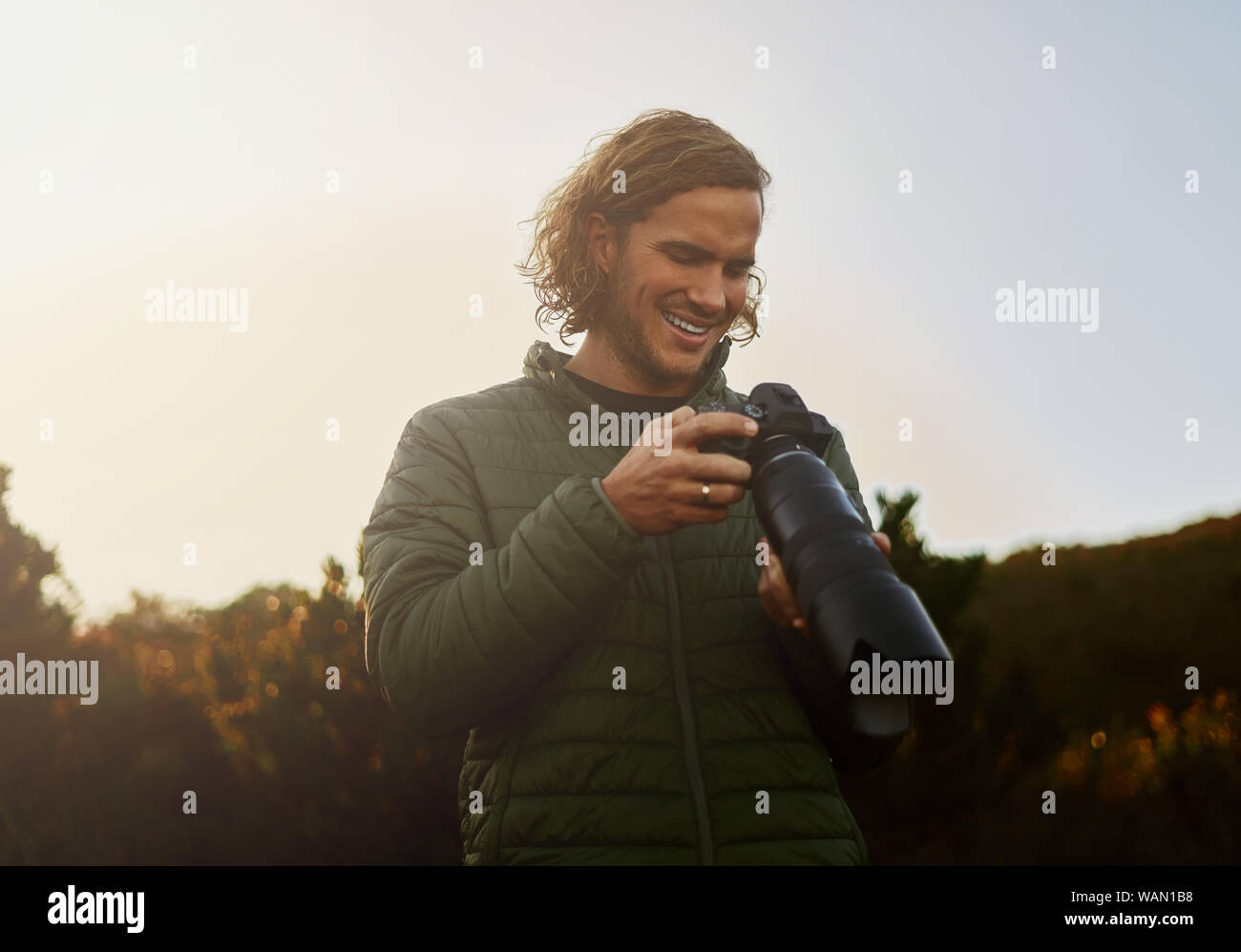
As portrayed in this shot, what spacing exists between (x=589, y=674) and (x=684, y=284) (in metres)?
1.13

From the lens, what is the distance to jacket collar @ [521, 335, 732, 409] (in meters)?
Result: 2.80

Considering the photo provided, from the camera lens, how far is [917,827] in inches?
254

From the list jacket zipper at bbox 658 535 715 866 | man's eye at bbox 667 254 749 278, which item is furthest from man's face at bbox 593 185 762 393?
jacket zipper at bbox 658 535 715 866

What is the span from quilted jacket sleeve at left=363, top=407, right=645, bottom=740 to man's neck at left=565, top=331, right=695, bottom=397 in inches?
31.2

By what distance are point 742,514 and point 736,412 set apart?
1.50 feet

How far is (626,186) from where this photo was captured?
3.22 m

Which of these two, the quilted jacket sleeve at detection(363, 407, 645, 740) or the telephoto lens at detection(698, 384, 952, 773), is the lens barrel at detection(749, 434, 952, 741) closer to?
the telephoto lens at detection(698, 384, 952, 773)

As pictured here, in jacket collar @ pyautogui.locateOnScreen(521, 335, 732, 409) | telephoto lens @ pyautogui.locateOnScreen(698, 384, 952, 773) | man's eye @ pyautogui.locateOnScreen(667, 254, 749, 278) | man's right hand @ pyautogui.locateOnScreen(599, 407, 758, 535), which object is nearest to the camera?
telephoto lens @ pyautogui.locateOnScreen(698, 384, 952, 773)

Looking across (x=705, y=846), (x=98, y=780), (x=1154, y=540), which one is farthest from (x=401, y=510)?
(x=1154, y=540)

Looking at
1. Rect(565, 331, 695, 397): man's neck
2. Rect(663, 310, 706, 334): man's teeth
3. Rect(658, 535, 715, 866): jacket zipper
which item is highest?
Rect(663, 310, 706, 334): man's teeth

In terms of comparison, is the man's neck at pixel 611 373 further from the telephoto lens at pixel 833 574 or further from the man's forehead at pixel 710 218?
the telephoto lens at pixel 833 574

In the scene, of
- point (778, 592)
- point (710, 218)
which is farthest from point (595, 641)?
point (710, 218)

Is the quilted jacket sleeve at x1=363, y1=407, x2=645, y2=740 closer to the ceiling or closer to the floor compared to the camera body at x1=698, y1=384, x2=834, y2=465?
closer to the floor

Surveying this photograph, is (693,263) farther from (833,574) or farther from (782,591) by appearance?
(833,574)
